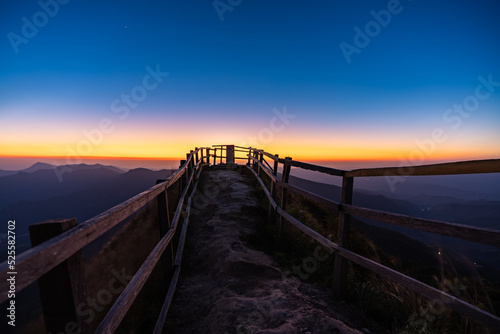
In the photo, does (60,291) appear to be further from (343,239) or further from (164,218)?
(343,239)

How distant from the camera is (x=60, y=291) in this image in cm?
121

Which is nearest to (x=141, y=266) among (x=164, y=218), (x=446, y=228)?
(x=164, y=218)

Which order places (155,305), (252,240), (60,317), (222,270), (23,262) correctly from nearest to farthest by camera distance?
(23,262)
(60,317)
(155,305)
(222,270)
(252,240)

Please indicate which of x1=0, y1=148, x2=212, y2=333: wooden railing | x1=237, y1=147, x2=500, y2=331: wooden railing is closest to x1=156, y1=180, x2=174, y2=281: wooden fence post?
x1=0, y1=148, x2=212, y2=333: wooden railing

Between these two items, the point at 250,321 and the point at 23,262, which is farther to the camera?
the point at 250,321

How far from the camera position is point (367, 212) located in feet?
9.23

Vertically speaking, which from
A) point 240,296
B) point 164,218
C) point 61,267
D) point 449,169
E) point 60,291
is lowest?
Answer: point 240,296

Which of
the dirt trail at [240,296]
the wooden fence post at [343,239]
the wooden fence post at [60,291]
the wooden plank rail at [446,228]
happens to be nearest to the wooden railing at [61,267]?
the wooden fence post at [60,291]

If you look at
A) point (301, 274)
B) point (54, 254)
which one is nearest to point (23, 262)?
point (54, 254)

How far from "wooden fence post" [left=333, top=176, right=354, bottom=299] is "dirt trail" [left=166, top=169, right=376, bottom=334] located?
20cm

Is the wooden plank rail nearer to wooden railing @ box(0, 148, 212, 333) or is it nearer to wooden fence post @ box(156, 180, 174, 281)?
wooden railing @ box(0, 148, 212, 333)

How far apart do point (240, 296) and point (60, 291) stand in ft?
8.15

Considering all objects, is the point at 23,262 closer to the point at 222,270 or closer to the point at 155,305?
the point at 155,305

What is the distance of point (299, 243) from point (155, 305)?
10.8 feet
